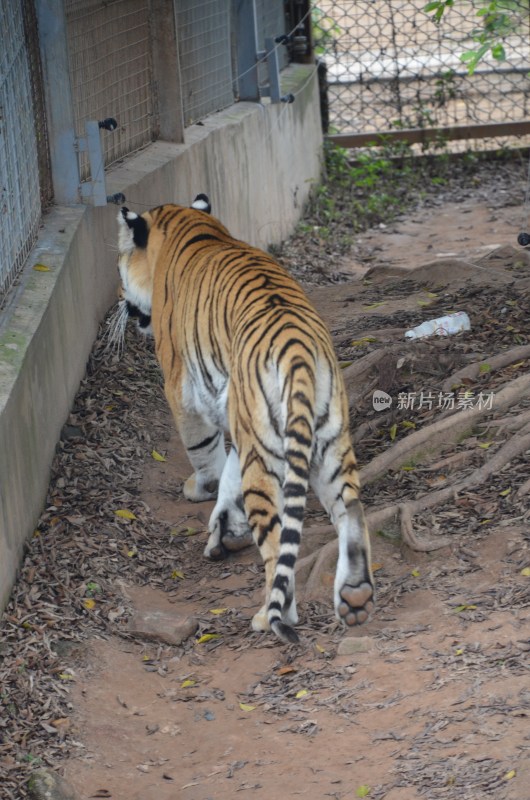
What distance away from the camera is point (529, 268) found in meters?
8.10

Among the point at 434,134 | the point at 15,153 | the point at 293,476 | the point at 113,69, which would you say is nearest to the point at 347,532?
the point at 293,476

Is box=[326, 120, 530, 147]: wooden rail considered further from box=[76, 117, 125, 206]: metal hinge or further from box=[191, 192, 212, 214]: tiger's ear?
Answer: box=[191, 192, 212, 214]: tiger's ear

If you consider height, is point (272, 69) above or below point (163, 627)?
above

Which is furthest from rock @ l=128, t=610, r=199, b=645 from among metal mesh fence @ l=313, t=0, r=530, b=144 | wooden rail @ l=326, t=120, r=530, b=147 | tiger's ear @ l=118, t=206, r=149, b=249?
wooden rail @ l=326, t=120, r=530, b=147

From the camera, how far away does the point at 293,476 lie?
4078 millimetres

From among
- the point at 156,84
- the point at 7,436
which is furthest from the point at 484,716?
the point at 156,84

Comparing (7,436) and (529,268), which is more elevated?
(7,436)

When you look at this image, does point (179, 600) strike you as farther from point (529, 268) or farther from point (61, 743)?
point (529, 268)

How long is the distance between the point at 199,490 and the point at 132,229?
1.38 meters

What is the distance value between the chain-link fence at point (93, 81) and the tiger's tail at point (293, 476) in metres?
1.85

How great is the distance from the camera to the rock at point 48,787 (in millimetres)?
3629

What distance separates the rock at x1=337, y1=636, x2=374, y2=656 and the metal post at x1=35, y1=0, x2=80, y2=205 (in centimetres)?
345

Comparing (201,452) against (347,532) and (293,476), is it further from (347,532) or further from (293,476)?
(293,476)

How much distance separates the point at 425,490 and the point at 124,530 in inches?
55.8
